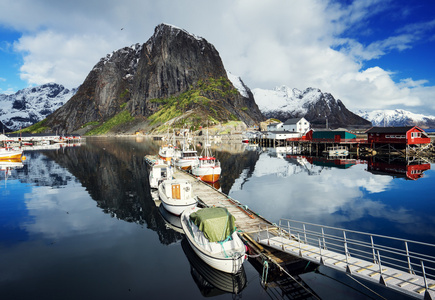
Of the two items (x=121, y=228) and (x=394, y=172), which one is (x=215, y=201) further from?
(x=394, y=172)

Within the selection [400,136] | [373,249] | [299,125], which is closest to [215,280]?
[373,249]

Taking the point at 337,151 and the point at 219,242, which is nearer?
the point at 219,242

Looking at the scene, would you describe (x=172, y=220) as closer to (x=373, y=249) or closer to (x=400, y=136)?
(x=373, y=249)

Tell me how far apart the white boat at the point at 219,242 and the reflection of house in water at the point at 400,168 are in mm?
50045

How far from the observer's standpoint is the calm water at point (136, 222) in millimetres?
17141

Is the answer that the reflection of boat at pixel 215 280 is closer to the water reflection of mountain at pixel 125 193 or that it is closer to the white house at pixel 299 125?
the water reflection of mountain at pixel 125 193

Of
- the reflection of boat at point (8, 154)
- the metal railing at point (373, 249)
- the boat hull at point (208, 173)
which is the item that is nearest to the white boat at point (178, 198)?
the metal railing at point (373, 249)

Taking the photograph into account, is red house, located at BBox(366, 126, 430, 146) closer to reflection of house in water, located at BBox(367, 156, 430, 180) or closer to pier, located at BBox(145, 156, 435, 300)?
reflection of house in water, located at BBox(367, 156, 430, 180)

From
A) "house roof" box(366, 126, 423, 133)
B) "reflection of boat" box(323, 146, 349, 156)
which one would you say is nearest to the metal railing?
"house roof" box(366, 126, 423, 133)

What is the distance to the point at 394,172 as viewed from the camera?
185ft

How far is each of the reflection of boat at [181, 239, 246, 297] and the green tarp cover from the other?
8.75 feet

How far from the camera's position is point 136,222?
2942 centimetres

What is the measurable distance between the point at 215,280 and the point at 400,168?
207 ft

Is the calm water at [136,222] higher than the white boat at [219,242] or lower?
lower
